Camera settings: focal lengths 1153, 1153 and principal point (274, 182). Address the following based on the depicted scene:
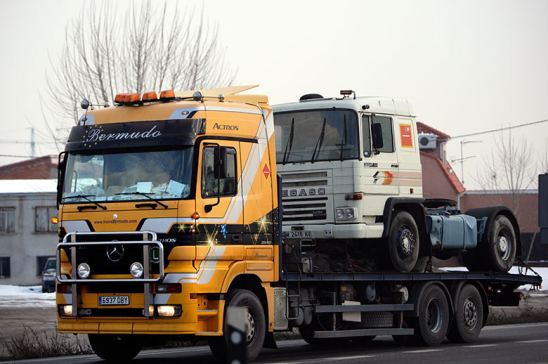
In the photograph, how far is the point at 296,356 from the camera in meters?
17.6

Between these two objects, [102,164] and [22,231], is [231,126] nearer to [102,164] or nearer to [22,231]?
[102,164]

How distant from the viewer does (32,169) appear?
279 feet

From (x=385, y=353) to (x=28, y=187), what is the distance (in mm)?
54289

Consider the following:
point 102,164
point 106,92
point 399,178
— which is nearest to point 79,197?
point 102,164

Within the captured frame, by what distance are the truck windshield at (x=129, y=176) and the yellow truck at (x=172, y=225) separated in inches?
0.6

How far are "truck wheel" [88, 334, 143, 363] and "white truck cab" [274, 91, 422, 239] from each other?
11.0 feet

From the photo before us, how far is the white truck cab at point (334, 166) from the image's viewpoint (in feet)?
61.5

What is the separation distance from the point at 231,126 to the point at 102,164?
5.99 ft

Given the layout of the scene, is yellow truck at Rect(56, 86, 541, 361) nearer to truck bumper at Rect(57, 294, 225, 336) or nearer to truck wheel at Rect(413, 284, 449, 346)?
truck bumper at Rect(57, 294, 225, 336)

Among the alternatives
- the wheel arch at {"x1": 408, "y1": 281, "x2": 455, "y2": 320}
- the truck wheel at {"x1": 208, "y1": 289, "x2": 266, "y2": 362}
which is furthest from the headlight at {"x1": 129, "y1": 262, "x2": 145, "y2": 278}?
the wheel arch at {"x1": 408, "y1": 281, "x2": 455, "y2": 320}

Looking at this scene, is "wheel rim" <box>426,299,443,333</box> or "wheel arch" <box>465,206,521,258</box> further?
"wheel arch" <box>465,206,521,258</box>

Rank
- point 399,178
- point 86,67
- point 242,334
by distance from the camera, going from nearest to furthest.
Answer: point 242,334
point 399,178
point 86,67

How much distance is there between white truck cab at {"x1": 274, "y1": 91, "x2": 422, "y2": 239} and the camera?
18750 mm

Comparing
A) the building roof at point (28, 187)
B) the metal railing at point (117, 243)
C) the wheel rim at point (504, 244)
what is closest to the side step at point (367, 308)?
the wheel rim at point (504, 244)
